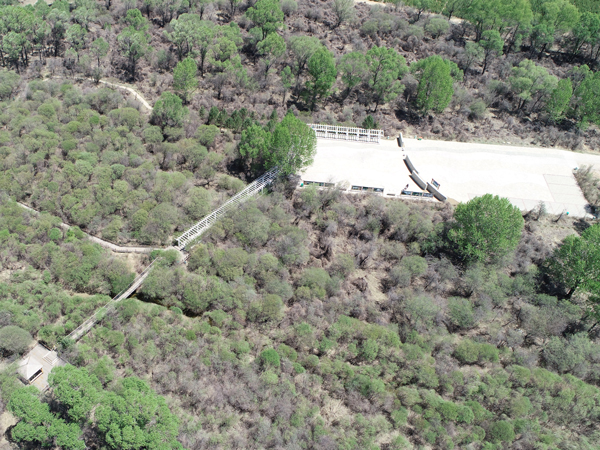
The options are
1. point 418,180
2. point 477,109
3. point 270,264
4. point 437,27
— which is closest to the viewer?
point 270,264

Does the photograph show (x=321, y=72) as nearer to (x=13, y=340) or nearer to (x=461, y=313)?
(x=461, y=313)

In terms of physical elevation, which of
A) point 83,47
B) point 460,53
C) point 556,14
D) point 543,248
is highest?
point 556,14

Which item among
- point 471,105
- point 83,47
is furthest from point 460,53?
point 83,47

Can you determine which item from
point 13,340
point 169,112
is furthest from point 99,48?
point 13,340

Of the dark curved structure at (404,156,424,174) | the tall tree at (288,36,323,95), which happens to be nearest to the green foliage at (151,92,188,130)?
the tall tree at (288,36,323,95)

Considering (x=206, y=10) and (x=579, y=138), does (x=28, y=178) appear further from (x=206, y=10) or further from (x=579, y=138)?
(x=579, y=138)

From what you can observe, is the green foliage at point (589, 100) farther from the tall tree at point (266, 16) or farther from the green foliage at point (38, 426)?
the green foliage at point (38, 426)

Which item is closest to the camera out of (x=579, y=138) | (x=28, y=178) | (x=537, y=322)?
(x=537, y=322)

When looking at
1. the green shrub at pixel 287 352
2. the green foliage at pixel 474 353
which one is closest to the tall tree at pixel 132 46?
the green shrub at pixel 287 352
